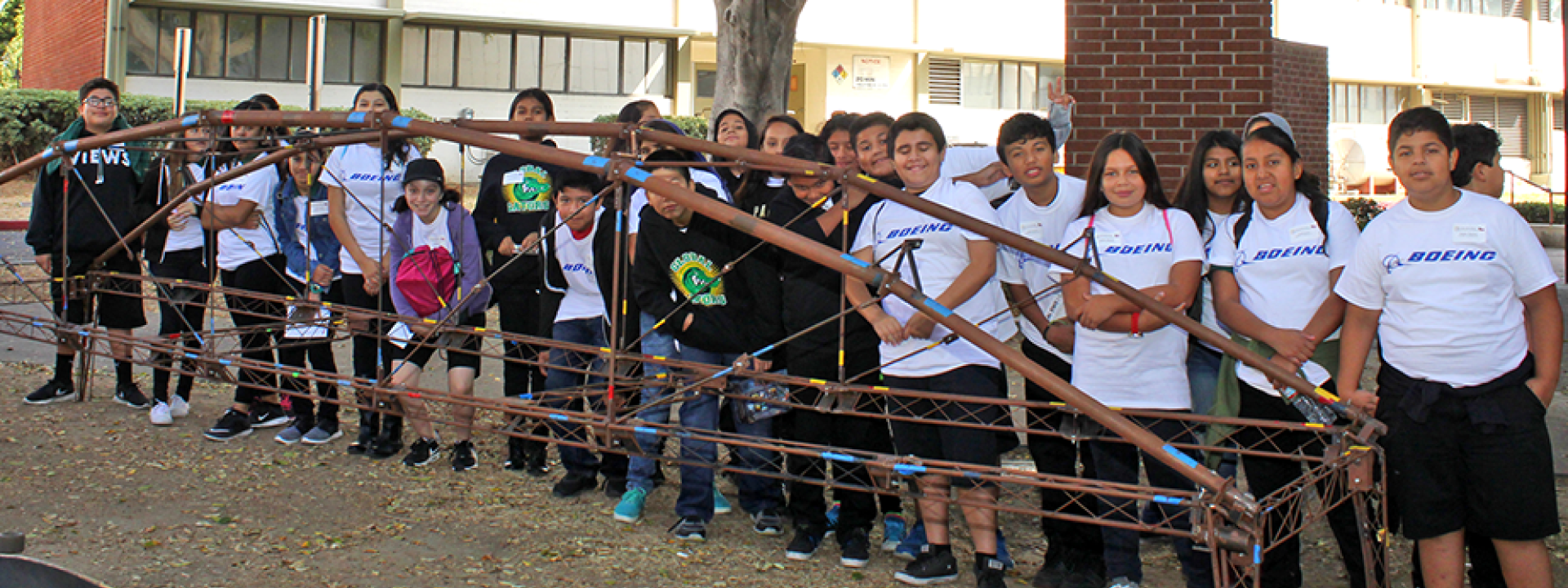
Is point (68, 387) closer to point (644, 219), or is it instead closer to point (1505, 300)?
point (644, 219)

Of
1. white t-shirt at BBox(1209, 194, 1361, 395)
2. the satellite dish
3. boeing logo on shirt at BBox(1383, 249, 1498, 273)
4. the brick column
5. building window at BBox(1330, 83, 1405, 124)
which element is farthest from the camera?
building window at BBox(1330, 83, 1405, 124)

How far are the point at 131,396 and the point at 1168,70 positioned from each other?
6490 millimetres

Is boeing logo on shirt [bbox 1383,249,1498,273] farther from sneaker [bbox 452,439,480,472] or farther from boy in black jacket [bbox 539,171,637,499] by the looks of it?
sneaker [bbox 452,439,480,472]

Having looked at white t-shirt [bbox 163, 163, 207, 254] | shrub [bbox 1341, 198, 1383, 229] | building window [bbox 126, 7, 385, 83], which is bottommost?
white t-shirt [bbox 163, 163, 207, 254]

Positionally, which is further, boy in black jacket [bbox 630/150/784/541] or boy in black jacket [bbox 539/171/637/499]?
boy in black jacket [bbox 539/171/637/499]

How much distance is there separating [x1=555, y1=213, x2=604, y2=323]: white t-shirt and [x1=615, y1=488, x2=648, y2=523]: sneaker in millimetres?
803

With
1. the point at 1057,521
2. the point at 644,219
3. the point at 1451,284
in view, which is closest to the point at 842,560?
the point at 1057,521

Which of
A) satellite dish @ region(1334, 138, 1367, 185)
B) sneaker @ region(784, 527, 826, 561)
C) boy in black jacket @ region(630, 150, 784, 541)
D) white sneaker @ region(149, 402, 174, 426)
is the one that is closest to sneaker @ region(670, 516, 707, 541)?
boy in black jacket @ region(630, 150, 784, 541)

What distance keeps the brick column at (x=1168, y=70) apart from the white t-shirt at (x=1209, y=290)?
362 centimetres

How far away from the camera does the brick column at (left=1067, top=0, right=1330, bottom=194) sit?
7.49 m

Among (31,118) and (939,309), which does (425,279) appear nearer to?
(939,309)

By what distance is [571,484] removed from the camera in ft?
17.2

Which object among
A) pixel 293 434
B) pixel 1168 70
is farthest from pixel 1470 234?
pixel 293 434

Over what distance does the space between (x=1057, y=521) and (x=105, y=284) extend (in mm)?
5054
